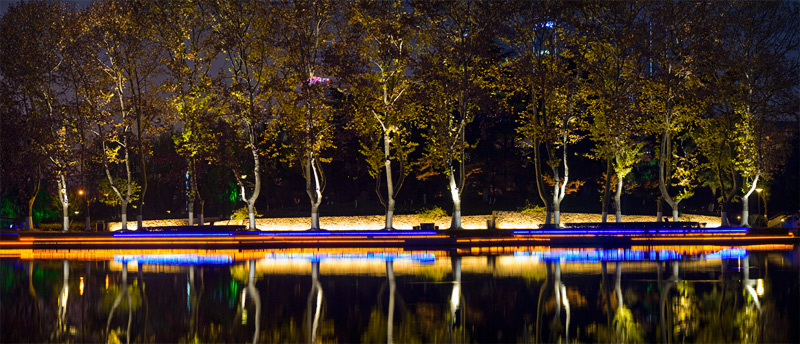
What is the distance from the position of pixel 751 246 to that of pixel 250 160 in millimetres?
43920

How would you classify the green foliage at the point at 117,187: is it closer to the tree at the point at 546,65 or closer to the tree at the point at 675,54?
the tree at the point at 546,65

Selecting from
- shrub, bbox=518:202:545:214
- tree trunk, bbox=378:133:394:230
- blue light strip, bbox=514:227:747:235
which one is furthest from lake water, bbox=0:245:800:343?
shrub, bbox=518:202:545:214

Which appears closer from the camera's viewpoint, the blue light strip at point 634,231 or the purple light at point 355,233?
the blue light strip at point 634,231

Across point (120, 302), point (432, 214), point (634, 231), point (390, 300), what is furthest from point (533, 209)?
point (120, 302)

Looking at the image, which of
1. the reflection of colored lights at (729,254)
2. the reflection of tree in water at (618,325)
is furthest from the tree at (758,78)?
the reflection of tree in water at (618,325)

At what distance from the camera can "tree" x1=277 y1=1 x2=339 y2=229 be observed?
45.9 meters

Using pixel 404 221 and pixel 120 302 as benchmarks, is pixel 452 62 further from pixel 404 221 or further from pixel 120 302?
pixel 120 302

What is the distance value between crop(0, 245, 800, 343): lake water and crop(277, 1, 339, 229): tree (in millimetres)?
14694

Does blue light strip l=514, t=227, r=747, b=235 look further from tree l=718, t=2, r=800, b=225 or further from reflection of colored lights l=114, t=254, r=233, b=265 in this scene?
reflection of colored lights l=114, t=254, r=233, b=265

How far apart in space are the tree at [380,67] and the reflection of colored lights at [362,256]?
1078cm

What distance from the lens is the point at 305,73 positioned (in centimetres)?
4638

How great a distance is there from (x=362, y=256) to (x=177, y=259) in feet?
26.6

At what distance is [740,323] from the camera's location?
1591 cm

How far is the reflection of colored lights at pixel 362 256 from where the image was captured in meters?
33.3
